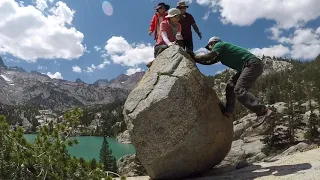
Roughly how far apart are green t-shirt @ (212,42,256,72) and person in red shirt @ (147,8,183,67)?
163cm

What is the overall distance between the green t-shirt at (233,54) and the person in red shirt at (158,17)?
254cm

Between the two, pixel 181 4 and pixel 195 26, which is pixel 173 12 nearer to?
pixel 181 4

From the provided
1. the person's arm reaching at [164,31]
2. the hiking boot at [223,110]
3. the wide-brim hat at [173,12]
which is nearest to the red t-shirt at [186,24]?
the person's arm reaching at [164,31]

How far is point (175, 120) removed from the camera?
9.26 m

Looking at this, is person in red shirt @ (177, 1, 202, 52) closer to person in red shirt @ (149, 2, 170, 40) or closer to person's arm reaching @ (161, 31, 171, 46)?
person in red shirt @ (149, 2, 170, 40)

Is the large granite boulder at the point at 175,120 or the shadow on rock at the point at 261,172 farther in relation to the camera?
the large granite boulder at the point at 175,120

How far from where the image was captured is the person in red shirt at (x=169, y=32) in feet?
33.0

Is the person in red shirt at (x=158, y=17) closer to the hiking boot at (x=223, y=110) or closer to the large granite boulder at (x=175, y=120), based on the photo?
the large granite boulder at (x=175, y=120)

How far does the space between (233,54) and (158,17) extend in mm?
3124

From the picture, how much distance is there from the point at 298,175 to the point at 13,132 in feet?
21.3

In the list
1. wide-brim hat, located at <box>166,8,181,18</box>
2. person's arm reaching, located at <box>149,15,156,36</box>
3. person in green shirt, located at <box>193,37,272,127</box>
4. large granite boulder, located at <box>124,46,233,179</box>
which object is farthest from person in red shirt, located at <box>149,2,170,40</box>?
person in green shirt, located at <box>193,37,272,127</box>

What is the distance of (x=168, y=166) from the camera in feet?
31.3

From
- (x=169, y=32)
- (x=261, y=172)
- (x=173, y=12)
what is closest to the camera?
(x=261, y=172)

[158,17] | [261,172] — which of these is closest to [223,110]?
[261,172]
